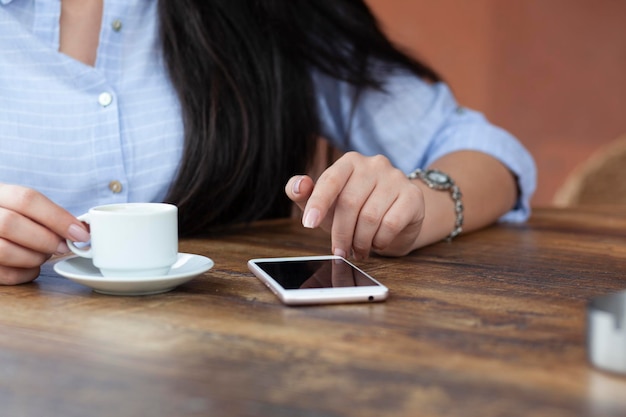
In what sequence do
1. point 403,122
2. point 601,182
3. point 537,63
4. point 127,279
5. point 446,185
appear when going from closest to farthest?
point 127,279
point 446,185
point 403,122
point 601,182
point 537,63

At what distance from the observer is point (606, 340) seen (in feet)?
→ 1.59

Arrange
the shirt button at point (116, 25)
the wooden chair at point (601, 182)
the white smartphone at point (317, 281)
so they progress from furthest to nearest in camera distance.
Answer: the wooden chair at point (601, 182), the shirt button at point (116, 25), the white smartphone at point (317, 281)

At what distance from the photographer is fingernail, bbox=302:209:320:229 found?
77cm

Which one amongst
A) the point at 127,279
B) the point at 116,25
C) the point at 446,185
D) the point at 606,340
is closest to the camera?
the point at 606,340

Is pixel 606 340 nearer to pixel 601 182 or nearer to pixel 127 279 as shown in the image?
Result: pixel 127 279

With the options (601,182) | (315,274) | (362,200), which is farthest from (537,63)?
(315,274)

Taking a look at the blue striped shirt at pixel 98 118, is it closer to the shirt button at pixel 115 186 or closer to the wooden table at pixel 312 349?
the shirt button at pixel 115 186

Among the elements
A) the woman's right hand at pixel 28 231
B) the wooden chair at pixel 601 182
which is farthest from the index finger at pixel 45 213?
the wooden chair at pixel 601 182

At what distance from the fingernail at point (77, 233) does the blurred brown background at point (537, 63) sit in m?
2.46

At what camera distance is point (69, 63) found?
1136 millimetres

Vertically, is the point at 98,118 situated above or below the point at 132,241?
above

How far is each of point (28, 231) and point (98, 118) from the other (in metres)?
0.45

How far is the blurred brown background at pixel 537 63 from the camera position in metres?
3.00

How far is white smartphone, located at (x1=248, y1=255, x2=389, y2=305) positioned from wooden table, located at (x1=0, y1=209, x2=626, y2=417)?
0.4 inches
